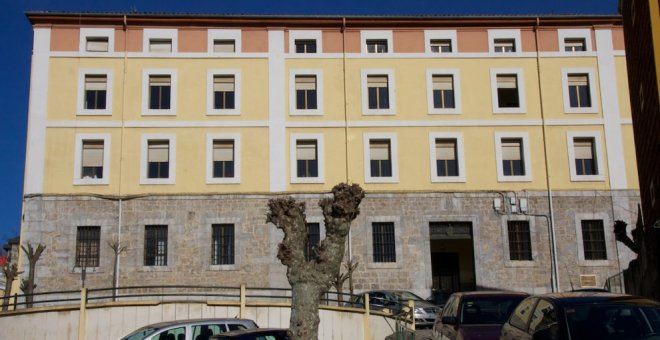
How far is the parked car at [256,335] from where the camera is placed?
1179cm

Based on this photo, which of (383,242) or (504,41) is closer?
(383,242)

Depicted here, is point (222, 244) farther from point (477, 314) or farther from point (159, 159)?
point (477, 314)

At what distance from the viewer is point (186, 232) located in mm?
29500

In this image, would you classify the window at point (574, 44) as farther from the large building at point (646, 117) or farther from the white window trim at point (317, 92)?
the white window trim at point (317, 92)

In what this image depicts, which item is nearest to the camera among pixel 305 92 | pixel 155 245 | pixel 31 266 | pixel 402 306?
pixel 402 306

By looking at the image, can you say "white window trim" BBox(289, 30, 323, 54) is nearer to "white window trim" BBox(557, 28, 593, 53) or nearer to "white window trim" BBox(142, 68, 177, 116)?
"white window trim" BBox(142, 68, 177, 116)

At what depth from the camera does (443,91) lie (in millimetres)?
31781

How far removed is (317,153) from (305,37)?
5.52 metres

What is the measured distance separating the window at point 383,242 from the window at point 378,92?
17.7 feet

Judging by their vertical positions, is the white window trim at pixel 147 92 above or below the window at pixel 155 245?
above

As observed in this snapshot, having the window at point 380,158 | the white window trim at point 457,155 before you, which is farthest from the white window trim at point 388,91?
the white window trim at point 457,155

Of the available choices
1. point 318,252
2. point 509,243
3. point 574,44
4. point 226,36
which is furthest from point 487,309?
point 574,44

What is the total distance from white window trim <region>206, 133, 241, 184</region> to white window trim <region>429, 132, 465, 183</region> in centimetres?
849

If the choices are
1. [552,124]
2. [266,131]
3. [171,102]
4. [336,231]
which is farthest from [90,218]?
[552,124]
